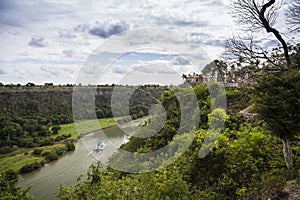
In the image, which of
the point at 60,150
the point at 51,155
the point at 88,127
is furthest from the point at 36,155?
the point at 88,127

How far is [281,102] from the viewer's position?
5.23 meters

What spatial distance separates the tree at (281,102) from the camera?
5219 mm

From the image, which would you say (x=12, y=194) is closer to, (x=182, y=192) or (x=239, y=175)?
(x=182, y=192)

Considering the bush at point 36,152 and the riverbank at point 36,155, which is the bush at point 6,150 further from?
the bush at point 36,152

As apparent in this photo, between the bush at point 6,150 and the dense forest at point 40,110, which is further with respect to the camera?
the bush at point 6,150

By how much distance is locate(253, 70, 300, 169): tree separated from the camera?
522 centimetres

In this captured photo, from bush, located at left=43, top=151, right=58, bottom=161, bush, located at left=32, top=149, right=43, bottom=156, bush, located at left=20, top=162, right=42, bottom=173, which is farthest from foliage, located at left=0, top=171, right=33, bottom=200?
bush, located at left=32, top=149, right=43, bottom=156

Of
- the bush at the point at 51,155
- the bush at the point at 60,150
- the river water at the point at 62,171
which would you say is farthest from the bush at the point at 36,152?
the river water at the point at 62,171

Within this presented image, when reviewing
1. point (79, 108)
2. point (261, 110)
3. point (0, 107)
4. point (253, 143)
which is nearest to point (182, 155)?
point (253, 143)

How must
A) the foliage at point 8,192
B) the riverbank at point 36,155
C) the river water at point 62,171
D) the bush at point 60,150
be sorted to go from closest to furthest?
the foliage at point 8,192 < the river water at point 62,171 < the riverbank at point 36,155 < the bush at point 60,150

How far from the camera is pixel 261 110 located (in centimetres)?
559

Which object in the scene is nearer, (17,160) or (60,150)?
(17,160)

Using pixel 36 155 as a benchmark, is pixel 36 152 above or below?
above

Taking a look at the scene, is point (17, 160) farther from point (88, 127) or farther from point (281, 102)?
point (281, 102)
